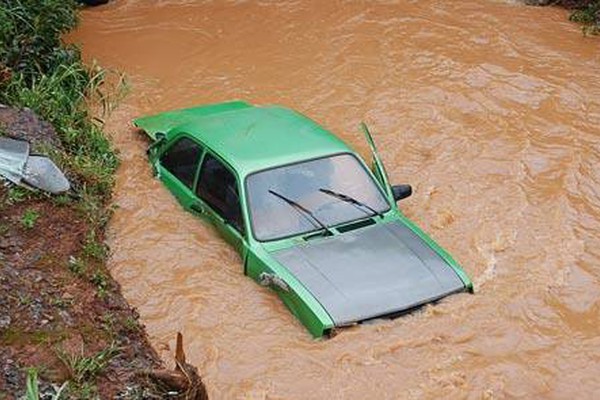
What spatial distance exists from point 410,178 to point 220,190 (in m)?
2.45

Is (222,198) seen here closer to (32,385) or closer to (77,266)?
(77,266)

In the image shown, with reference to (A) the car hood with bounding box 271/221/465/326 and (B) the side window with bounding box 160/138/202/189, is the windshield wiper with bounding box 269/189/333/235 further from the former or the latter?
(B) the side window with bounding box 160/138/202/189

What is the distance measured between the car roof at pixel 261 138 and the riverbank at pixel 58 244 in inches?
49.1

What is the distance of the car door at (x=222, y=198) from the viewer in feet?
22.1

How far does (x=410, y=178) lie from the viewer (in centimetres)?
868

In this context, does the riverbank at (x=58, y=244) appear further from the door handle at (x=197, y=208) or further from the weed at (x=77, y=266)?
the door handle at (x=197, y=208)

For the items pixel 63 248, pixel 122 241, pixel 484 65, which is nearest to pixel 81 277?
pixel 63 248

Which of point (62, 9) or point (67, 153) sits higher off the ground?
point (62, 9)

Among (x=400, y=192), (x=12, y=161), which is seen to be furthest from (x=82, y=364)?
(x=400, y=192)

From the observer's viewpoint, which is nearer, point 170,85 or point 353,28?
point 170,85

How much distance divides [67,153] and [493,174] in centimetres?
434

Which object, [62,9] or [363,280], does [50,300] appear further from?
[62,9]

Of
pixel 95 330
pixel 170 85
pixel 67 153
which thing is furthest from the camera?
pixel 170 85

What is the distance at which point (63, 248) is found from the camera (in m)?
6.53
